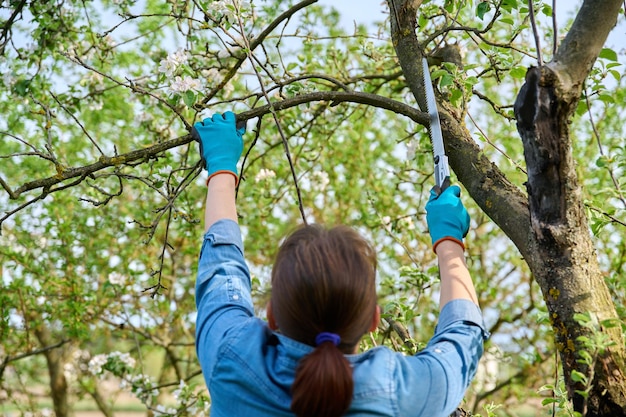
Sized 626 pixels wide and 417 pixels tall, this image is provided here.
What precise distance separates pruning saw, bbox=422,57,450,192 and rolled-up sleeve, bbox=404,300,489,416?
417 millimetres

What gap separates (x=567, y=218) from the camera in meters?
1.78

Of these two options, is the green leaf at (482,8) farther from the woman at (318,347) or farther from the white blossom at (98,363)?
the white blossom at (98,363)

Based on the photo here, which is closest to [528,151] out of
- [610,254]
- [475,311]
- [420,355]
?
[475,311]

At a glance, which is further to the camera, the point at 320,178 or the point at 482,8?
the point at 320,178

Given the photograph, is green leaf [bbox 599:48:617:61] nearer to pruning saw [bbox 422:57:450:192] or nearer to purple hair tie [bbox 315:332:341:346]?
pruning saw [bbox 422:57:450:192]

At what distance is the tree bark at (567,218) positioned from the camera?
1705 mm

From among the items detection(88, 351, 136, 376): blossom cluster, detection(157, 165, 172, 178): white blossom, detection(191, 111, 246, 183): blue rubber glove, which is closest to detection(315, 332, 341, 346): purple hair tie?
detection(191, 111, 246, 183): blue rubber glove

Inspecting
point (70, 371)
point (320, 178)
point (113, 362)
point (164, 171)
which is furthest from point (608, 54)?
point (70, 371)

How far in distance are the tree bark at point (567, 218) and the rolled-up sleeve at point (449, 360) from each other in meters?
0.29

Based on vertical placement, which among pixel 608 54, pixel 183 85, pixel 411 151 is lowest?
pixel 608 54

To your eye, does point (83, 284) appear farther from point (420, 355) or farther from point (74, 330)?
point (420, 355)

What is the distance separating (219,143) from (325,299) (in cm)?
69

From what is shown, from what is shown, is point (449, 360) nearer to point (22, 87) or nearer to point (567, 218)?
point (567, 218)

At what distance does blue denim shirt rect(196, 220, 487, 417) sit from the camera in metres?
1.39
